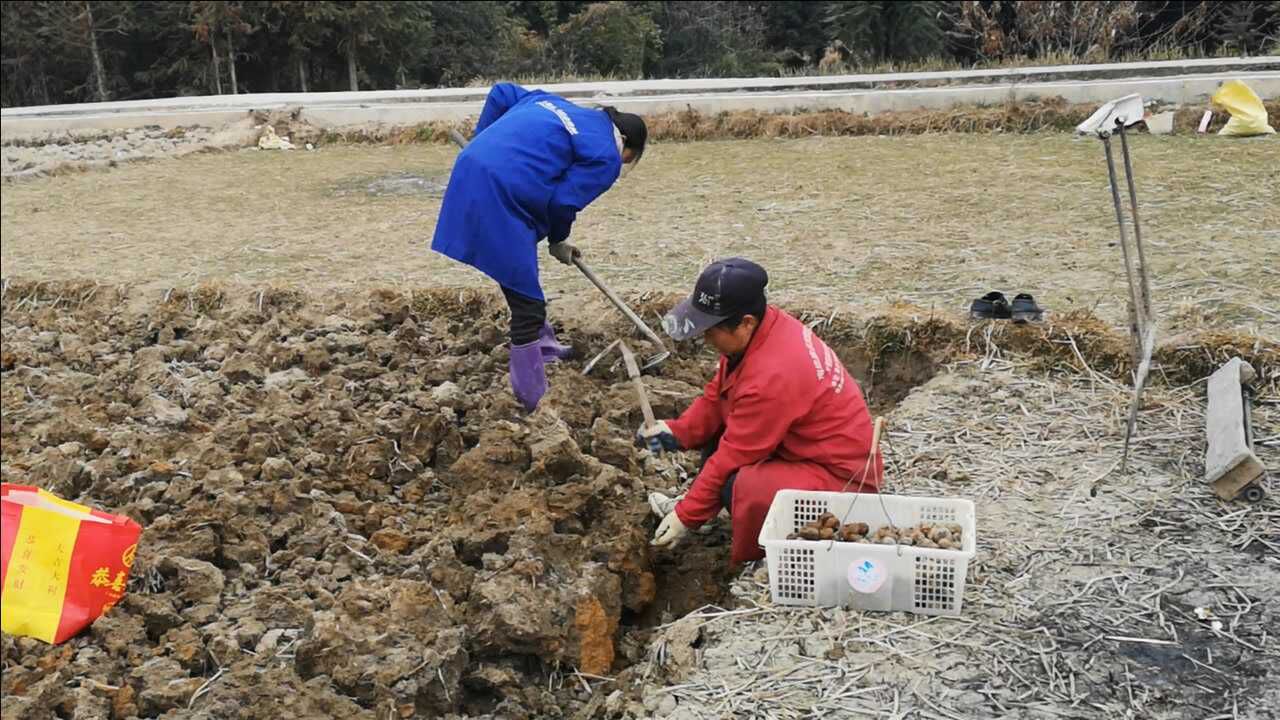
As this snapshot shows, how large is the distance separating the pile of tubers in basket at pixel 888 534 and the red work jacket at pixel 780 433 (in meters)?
0.21

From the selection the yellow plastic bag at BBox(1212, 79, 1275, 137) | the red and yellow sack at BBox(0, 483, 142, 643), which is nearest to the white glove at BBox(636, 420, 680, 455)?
the red and yellow sack at BBox(0, 483, 142, 643)

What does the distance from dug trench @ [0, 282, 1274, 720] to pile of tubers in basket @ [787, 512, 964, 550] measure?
0.56 m

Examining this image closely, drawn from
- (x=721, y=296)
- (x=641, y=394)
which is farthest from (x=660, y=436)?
(x=721, y=296)

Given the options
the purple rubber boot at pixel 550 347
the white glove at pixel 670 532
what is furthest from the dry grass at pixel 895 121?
the white glove at pixel 670 532

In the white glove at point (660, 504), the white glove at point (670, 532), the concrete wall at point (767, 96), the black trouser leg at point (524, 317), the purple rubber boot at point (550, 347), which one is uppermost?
the concrete wall at point (767, 96)

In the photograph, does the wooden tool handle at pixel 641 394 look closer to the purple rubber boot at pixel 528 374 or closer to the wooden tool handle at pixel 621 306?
the purple rubber boot at pixel 528 374

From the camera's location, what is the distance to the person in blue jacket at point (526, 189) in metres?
4.50

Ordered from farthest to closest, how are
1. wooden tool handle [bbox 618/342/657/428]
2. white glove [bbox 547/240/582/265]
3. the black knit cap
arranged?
1. white glove [bbox 547/240/582/265]
2. the black knit cap
3. wooden tool handle [bbox 618/342/657/428]

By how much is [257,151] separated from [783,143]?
5834 millimetres

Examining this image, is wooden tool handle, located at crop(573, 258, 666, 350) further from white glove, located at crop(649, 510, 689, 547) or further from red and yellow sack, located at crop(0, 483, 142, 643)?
red and yellow sack, located at crop(0, 483, 142, 643)

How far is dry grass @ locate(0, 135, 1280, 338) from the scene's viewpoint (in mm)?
5547

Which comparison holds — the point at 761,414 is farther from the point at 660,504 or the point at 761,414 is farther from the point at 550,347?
the point at 550,347

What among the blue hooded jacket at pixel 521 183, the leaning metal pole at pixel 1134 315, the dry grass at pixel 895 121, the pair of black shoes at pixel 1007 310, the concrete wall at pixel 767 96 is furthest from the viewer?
the concrete wall at pixel 767 96

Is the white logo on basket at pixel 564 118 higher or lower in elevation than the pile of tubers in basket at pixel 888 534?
higher
